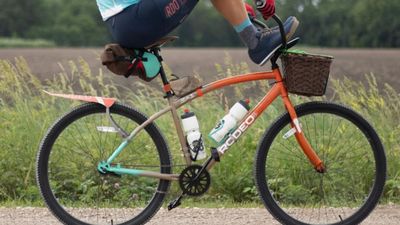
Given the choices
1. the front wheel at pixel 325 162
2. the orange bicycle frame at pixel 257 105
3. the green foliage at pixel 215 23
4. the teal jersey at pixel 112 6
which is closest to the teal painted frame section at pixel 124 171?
the orange bicycle frame at pixel 257 105

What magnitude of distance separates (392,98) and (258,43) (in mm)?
3785

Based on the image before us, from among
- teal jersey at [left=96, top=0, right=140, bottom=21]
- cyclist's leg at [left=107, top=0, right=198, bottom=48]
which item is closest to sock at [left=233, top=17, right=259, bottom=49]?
A: cyclist's leg at [left=107, top=0, right=198, bottom=48]

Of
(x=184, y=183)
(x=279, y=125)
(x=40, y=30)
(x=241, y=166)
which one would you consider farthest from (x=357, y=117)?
(x=40, y=30)

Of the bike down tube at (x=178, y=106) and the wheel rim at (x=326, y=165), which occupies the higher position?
the bike down tube at (x=178, y=106)

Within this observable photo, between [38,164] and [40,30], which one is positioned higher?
[40,30]

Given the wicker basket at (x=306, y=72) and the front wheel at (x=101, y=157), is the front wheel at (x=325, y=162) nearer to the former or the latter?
the wicker basket at (x=306, y=72)

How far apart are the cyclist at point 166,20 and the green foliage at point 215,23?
227ft

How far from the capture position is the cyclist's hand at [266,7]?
414 cm

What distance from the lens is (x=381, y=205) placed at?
5.83m

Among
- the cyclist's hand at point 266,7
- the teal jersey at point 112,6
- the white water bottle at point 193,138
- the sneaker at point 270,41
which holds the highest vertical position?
the teal jersey at point 112,6

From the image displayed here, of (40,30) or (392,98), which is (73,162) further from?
(40,30)

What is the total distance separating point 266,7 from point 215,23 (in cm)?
10324

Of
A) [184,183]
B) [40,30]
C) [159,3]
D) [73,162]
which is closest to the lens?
[159,3]

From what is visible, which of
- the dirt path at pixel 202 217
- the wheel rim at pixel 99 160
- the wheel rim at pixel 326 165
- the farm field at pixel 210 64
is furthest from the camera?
the farm field at pixel 210 64
